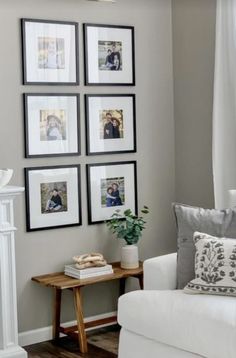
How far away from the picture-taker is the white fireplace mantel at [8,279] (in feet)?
12.1

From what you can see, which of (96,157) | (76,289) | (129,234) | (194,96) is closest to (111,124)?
(96,157)

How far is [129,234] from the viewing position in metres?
4.35

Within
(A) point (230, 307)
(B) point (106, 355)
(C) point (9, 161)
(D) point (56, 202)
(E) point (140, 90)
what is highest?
(E) point (140, 90)

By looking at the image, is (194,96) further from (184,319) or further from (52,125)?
(184,319)

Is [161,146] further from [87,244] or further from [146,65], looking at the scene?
[87,244]

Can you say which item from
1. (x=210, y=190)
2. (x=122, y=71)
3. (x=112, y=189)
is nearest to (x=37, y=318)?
(x=112, y=189)

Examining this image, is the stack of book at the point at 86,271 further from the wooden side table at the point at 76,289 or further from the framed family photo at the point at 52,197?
the framed family photo at the point at 52,197

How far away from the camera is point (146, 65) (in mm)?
4617

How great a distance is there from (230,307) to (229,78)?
6.00 ft

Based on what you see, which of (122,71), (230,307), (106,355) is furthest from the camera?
(122,71)

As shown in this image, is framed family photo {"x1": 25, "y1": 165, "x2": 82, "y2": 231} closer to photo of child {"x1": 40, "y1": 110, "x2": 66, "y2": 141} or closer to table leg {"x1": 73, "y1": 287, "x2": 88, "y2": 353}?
photo of child {"x1": 40, "y1": 110, "x2": 66, "y2": 141}

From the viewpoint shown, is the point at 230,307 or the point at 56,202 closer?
the point at 230,307

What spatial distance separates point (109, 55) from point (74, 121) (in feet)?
1.76

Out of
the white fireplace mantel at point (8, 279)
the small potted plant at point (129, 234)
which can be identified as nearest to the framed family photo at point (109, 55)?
the small potted plant at point (129, 234)
